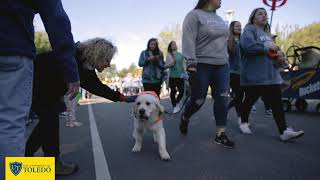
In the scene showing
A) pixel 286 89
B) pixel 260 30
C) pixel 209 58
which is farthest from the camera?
pixel 286 89

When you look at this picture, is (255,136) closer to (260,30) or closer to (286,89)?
(260,30)

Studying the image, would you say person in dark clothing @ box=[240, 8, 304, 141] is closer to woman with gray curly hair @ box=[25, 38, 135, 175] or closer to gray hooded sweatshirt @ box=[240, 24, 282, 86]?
gray hooded sweatshirt @ box=[240, 24, 282, 86]

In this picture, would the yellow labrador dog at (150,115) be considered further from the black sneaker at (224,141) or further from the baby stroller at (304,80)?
the baby stroller at (304,80)

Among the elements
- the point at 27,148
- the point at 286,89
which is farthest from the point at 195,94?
the point at 286,89

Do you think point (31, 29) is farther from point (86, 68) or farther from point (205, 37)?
point (205, 37)

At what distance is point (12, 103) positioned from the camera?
1.91m

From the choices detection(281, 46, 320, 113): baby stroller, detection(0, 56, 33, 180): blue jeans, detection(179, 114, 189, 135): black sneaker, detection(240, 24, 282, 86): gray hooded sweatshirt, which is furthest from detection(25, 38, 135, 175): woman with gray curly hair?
detection(281, 46, 320, 113): baby stroller

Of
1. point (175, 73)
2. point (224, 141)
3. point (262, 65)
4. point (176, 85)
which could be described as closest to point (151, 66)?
point (175, 73)

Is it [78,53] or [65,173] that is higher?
[78,53]

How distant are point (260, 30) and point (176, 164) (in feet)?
9.11

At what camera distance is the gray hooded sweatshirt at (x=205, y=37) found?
16.0 ft

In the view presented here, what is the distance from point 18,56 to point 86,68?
1644mm

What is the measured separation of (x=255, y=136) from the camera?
557cm

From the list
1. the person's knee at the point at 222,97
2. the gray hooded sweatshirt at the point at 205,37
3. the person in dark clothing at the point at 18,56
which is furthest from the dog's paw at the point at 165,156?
the person in dark clothing at the point at 18,56
